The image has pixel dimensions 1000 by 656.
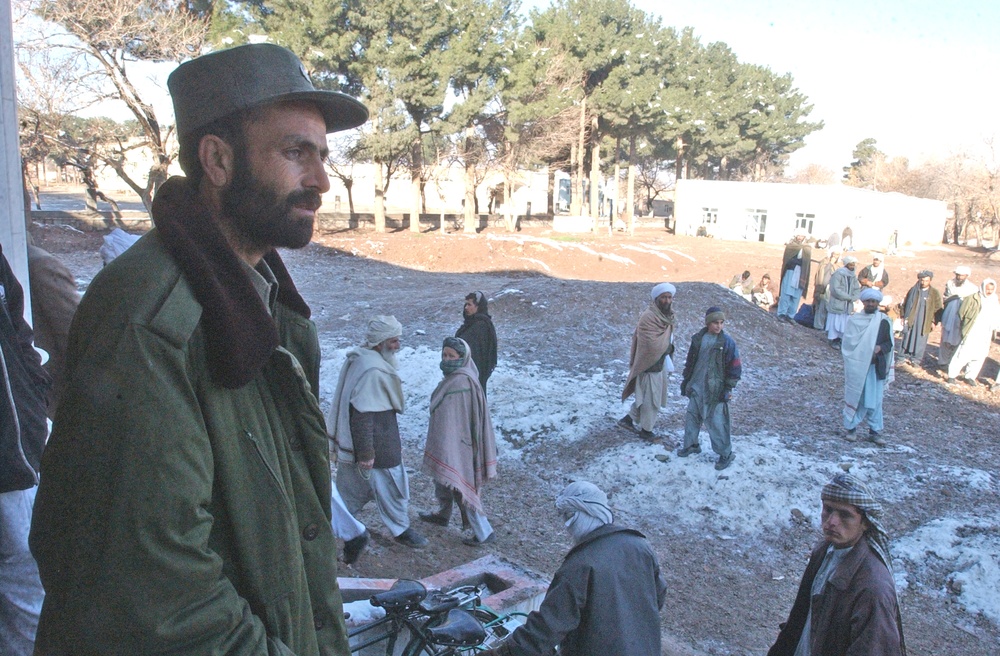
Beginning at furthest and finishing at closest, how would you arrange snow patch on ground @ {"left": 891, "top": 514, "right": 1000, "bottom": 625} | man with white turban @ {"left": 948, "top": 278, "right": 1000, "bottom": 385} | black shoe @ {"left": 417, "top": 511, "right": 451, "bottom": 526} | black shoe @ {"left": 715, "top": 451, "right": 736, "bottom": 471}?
man with white turban @ {"left": 948, "top": 278, "right": 1000, "bottom": 385}
black shoe @ {"left": 715, "top": 451, "right": 736, "bottom": 471}
black shoe @ {"left": 417, "top": 511, "right": 451, "bottom": 526}
snow patch on ground @ {"left": 891, "top": 514, "right": 1000, "bottom": 625}

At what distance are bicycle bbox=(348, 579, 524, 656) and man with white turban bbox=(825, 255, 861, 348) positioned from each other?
11.7 metres

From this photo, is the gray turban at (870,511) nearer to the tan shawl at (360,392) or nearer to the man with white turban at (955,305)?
the tan shawl at (360,392)

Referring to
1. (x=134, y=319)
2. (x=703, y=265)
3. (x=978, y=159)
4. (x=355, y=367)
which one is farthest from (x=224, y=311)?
(x=978, y=159)

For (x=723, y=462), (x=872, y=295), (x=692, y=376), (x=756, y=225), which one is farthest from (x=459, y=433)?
(x=756, y=225)

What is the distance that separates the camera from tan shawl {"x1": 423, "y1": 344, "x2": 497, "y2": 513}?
597cm

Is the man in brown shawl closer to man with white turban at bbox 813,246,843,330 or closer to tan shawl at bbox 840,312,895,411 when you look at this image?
tan shawl at bbox 840,312,895,411

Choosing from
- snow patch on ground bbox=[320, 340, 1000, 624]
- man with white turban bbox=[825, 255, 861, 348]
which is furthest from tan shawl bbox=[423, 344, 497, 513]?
man with white turban bbox=[825, 255, 861, 348]

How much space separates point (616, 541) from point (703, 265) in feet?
78.5

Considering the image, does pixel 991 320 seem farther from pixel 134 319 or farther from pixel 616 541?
pixel 134 319

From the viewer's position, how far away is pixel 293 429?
4.31ft

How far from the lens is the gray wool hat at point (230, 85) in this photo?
126cm

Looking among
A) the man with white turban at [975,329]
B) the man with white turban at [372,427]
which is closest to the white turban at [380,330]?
the man with white turban at [372,427]

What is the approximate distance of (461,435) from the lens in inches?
237

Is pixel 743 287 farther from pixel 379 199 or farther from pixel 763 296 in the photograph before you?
pixel 379 199
